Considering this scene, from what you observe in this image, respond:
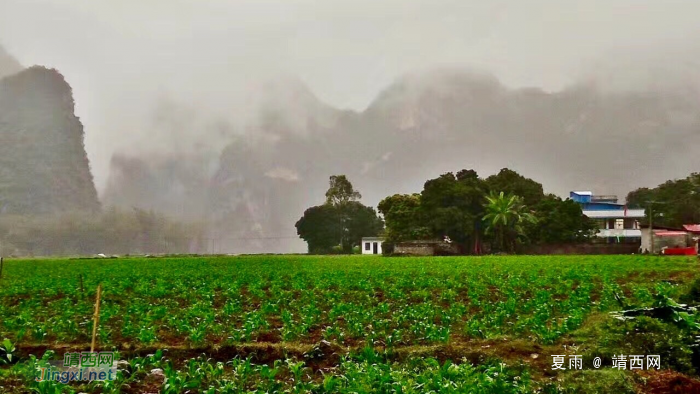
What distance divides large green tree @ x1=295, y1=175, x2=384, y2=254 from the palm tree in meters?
32.7

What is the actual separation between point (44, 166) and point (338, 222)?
114456 mm

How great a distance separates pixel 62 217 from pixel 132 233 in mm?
18594

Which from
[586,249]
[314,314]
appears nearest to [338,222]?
[586,249]

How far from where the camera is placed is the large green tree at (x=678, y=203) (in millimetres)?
94312

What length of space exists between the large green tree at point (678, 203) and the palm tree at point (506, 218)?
26.3 meters

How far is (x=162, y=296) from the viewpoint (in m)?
20.0

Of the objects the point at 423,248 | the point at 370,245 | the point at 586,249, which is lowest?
the point at 423,248

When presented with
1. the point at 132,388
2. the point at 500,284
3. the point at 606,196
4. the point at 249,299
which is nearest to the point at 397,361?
the point at 132,388

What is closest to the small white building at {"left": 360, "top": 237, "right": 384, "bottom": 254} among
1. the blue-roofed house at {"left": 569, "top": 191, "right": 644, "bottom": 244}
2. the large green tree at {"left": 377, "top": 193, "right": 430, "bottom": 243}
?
the large green tree at {"left": 377, "top": 193, "right": 430, "bottom": 243}

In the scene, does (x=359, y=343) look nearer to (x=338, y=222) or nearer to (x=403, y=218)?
(x=403, y=218)

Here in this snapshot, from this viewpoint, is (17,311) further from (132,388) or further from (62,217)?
(62,217)

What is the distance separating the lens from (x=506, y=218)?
75750 mm

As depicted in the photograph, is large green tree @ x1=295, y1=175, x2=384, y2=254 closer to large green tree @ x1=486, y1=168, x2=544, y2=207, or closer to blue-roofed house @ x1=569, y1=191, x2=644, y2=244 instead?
large green tree @ x1=486, y1=168, x2=544, y2=207

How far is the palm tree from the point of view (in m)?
75.4
